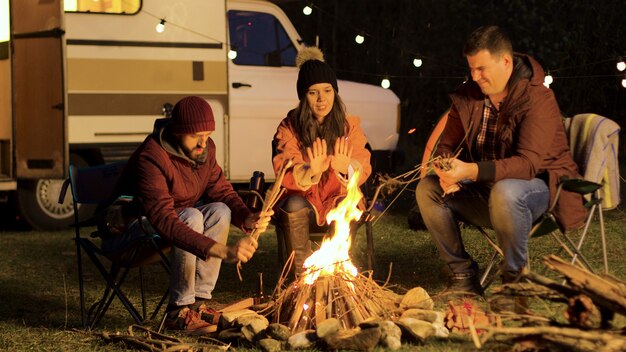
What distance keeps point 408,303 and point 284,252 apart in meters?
0.92

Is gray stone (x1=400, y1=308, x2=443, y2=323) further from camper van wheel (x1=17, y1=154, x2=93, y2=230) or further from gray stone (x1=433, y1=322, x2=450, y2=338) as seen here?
camper van wheel (x1=17, y1=154, x2=93, y2=230)

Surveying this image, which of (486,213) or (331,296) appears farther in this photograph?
(486,213)

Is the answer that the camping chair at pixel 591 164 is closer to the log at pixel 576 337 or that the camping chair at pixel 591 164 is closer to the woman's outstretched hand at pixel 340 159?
the woman's outstretched hand at pixel 340 159

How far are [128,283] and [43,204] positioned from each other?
9.74ft

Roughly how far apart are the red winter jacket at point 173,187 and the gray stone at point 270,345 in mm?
454

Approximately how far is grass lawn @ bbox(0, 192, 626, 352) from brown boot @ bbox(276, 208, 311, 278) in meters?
0.46

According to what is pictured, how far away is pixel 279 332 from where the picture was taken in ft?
15.1

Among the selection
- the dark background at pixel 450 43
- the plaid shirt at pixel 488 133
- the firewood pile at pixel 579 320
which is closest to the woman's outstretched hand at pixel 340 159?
the plaid shirt at pixel 488 133

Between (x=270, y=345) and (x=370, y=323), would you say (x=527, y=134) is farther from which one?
(x=270, y=345)

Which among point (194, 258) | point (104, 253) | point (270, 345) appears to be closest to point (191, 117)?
point (194, 258)

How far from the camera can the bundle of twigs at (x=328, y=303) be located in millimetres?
4715

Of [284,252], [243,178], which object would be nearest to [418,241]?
[243,178]

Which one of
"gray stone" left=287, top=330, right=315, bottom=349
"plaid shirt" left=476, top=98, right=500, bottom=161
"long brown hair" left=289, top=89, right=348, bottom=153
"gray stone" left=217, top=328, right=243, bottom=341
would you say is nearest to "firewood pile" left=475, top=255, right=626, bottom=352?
"gray stone" left=287, top=330, right=315, bottom=349

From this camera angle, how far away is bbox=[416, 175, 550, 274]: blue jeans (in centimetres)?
497
